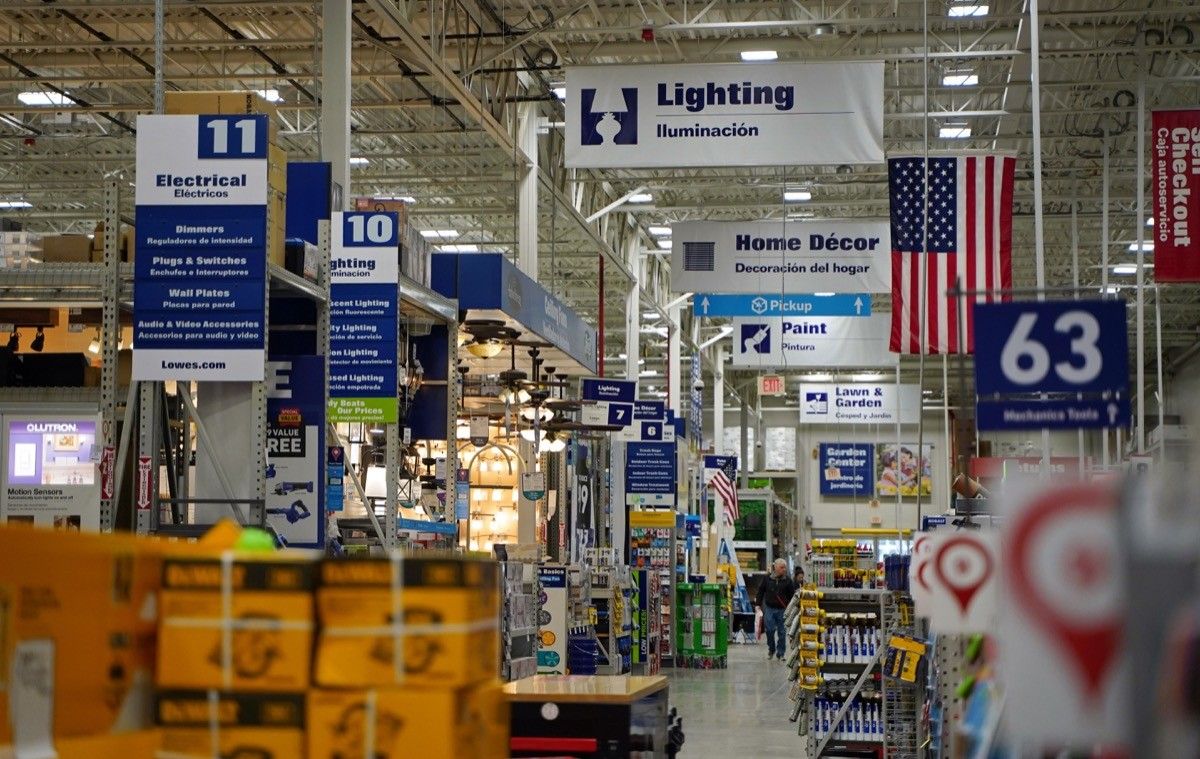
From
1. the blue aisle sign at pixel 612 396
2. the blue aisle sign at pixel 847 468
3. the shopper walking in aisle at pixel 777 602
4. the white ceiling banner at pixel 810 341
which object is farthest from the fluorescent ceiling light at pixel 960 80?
the blue aisle sign at pixel 847 468

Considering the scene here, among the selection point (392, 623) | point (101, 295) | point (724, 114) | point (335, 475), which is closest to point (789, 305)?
point (724, 114)

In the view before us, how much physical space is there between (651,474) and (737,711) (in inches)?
285

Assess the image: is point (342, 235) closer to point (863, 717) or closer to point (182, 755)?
point (863, 717)

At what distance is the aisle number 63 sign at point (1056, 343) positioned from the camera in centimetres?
510

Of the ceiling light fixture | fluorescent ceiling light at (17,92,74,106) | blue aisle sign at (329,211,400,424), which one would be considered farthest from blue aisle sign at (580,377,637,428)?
blue aisle sign at (329,211,400,424)

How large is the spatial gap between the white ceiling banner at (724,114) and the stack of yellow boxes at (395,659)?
10155mm

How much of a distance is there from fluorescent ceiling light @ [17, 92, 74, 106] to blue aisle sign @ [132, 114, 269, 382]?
14.6 meters

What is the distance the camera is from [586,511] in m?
20.9

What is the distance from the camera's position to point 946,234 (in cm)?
1228

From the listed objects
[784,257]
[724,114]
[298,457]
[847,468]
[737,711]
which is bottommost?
[737,711]

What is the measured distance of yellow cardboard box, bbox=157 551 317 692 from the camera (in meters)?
2.82

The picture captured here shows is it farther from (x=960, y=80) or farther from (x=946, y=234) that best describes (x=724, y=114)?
(x=960, y=80)

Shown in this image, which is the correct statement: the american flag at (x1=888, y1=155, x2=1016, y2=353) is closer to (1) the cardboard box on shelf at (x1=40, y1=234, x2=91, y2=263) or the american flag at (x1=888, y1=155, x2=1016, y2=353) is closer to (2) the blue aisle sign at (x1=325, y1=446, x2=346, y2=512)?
(2) the blue aisle sign at (x1=325, y1=446, x2=346, y2=512)

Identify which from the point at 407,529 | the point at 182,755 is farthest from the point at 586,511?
the point at 182,755
